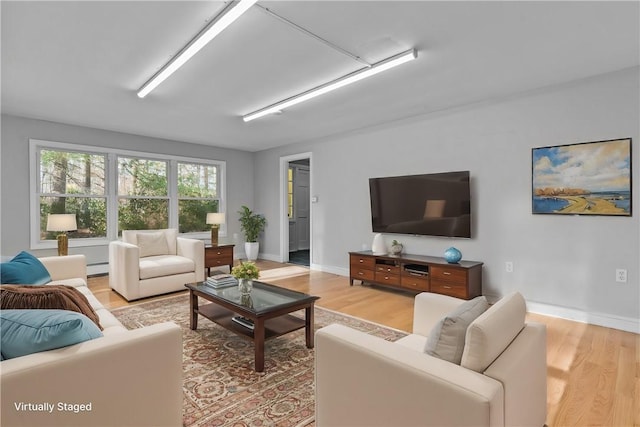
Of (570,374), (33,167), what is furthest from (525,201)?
(33,167)

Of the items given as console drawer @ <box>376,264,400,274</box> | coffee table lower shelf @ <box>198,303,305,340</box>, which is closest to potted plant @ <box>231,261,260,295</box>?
coffee table lower shelf @ <box>198,303,305,340</box>

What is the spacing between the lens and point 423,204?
15.0 feet

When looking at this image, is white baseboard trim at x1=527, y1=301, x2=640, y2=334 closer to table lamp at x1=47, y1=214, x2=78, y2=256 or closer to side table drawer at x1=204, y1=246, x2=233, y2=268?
side table drawer at x1=204, y1=246, x2=233, y2=268

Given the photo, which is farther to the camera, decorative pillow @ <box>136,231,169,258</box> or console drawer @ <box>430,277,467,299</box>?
decorative pillow @ <box>136,231,169,258</box>

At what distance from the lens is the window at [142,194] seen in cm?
582

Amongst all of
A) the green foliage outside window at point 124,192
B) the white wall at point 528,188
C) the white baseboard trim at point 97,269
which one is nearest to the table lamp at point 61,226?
the green foliage outside window at point 124,192

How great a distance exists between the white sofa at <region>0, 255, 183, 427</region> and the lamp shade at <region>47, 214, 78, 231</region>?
12.4 ft

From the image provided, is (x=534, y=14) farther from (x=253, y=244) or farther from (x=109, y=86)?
(x=253, y=244)

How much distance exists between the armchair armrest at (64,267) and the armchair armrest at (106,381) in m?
2.56

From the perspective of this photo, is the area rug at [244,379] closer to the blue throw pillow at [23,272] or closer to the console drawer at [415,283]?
the blue throw pillow at [23,272]

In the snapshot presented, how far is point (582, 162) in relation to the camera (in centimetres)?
335

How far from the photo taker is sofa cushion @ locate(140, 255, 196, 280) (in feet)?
13.5

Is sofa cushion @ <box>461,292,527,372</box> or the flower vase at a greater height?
sofa cushion @ <box>461,292,527,372</box>

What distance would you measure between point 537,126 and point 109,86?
469 cm
